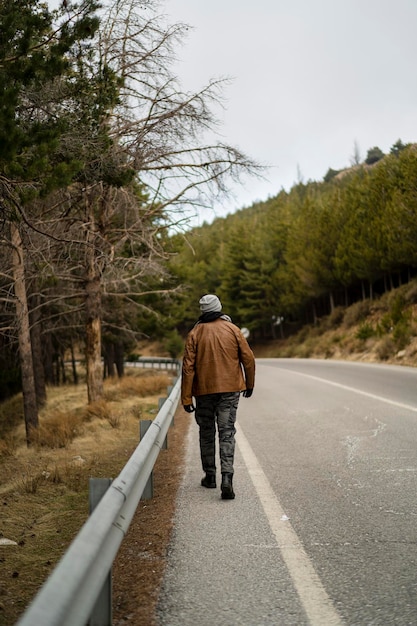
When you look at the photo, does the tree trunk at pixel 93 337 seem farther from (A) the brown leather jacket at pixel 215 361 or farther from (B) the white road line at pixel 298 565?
(B) the white road line at pixel 298 565

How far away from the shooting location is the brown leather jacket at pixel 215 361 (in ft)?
20.4

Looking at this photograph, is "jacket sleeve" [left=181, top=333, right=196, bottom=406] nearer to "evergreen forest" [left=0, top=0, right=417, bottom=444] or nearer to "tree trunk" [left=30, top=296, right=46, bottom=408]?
"evergreen forest" [left=0, top=0, right=417, bottom=444]

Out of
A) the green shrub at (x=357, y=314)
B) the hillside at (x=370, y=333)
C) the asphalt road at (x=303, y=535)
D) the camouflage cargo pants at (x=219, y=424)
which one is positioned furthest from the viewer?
the green shrub at (x=357, y=314)

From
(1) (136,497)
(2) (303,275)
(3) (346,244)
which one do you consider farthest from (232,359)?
(2) (303,275)

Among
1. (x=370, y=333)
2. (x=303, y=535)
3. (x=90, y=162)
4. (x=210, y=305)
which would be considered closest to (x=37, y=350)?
(x=90, y=162)

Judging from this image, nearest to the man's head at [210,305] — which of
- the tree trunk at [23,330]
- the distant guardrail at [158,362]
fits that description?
the tree trunk at [23,330]

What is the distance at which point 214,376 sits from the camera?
6.20m

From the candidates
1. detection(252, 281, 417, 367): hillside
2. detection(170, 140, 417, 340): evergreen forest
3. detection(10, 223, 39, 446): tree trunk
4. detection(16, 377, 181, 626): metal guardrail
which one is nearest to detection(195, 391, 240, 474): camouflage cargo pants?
detection(16, 377, 181, 626): metal guardrail

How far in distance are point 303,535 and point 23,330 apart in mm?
11414

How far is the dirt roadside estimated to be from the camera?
11.8ft

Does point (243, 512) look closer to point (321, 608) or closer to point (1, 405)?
point (321, 608)

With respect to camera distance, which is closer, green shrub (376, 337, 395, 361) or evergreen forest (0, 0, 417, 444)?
evergreen forest (0, 0, 417, 444)

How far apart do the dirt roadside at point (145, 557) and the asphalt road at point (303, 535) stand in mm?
85

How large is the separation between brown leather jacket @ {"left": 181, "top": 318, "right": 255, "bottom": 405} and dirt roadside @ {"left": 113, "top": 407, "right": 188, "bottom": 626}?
1048mm
